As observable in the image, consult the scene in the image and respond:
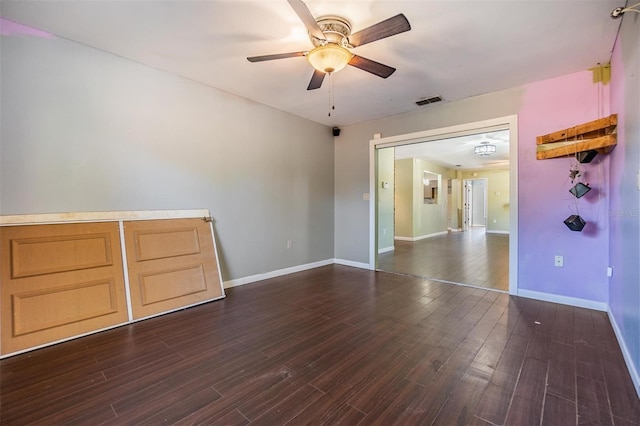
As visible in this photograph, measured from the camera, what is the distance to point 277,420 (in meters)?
1.41

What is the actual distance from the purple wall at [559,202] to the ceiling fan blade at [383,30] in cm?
232

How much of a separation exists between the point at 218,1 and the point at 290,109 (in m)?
2.25

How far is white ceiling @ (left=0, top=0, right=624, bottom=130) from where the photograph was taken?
6.61 feet

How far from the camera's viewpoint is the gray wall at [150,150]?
7.50 feet

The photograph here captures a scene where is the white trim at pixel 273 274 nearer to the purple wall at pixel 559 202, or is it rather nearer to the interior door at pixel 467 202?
the purple wall at pixel 559 202

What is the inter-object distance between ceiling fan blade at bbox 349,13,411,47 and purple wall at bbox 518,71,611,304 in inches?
91.2

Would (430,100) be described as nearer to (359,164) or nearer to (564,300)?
(359,164)

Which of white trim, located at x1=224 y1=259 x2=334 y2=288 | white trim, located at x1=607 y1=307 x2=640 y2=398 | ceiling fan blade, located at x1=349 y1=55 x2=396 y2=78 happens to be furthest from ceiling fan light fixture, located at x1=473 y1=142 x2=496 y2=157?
ceiling fan blade, located at x1=349 y1=55 x2=396 y2=78

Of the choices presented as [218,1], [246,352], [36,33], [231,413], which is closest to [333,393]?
[231,413]

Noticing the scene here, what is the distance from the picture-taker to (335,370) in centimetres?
184

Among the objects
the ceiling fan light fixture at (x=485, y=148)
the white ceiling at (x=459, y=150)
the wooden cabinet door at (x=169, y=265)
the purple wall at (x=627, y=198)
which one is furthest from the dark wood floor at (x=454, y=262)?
the wooden cabinet door at (x=169, y=265)

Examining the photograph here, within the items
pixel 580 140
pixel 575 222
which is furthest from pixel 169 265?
pixel 580 140

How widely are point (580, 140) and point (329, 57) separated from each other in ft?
8.90

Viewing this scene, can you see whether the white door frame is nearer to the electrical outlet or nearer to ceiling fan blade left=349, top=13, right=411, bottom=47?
the electrical outlet
